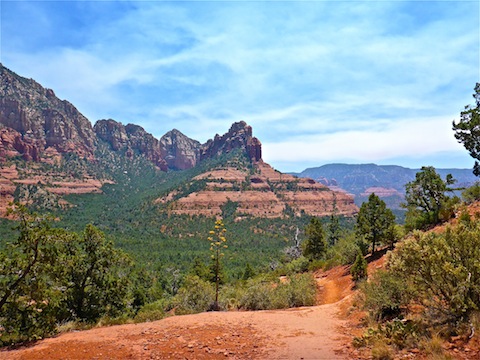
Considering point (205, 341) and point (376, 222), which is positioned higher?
point (376, 222)

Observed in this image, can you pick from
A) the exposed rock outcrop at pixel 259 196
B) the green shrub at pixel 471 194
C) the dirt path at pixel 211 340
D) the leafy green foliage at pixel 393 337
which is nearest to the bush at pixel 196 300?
the dirt path at pixel 211 340

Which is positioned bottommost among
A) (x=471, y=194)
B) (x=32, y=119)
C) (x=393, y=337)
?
(x=393, y=337)

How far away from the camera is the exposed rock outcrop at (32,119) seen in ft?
538

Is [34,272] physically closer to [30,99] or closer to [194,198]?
[194,198]

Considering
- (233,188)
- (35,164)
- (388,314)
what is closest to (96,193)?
(35,164)

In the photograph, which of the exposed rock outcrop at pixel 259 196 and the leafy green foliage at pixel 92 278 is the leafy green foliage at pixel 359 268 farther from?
the exposed rock outcrop at pixel 259 196

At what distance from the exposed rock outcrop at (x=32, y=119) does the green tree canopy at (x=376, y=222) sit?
174531 mm

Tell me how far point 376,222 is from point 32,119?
20993cm

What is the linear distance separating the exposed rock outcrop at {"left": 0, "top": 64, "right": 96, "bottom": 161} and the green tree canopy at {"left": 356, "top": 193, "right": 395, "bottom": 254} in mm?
174531

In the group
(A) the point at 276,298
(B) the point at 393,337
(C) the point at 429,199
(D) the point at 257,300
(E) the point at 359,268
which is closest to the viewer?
(B) the point at 393,337

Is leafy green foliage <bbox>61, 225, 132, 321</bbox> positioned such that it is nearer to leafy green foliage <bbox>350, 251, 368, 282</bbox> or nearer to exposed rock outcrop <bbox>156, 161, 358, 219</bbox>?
leafy green foliage <bbox>350, 251, 368, 282</bbox>

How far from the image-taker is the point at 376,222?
2641 cm

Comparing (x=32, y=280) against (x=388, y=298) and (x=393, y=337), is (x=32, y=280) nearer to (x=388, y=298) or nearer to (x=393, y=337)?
(x=393, y=337)

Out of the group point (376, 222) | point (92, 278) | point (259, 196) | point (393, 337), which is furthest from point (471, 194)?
point (259, 196)
